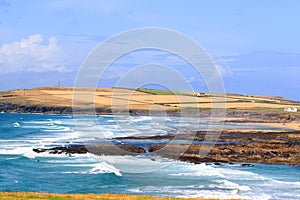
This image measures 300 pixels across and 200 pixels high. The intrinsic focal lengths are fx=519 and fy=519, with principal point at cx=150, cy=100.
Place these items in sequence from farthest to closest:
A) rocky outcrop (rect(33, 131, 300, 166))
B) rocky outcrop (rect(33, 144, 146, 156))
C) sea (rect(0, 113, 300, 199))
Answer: rocky outcrop (rect(33, 144, 146, 156)) → rocky outcrop (rect(33, 131, 300, 166)) → sea (rect(0, 113, 300, 199))

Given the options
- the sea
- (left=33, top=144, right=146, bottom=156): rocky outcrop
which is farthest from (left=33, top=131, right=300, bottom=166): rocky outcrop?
the sea

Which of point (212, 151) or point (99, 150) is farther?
point (212, 151)

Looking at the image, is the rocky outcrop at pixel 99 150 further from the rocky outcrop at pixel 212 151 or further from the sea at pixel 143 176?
the sea at pixel 143 176

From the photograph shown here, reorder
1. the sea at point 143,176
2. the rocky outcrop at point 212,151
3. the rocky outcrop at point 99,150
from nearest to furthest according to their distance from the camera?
the sea at point 143,176 < the rocky outcrop at point 212,151 < the rocky outcrop at point 99,150

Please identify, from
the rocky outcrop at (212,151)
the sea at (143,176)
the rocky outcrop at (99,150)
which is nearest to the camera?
the sea at (143,176)

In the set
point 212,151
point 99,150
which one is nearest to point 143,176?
point 99,150

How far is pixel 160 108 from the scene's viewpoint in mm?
194750

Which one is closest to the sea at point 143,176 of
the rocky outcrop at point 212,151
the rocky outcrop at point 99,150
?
the rocky outcrop at point 99,150

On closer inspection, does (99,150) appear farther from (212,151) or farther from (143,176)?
(143,176)

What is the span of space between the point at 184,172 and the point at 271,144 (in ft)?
105

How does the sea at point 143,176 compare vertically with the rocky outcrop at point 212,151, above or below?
below

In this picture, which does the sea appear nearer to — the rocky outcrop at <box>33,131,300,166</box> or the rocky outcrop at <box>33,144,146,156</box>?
the rocky outcrop at <box>33,144,146,156</box>

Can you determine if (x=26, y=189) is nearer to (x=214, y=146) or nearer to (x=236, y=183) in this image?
(x=236, y=183)

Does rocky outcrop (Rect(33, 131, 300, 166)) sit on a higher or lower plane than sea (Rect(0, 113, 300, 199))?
higher
